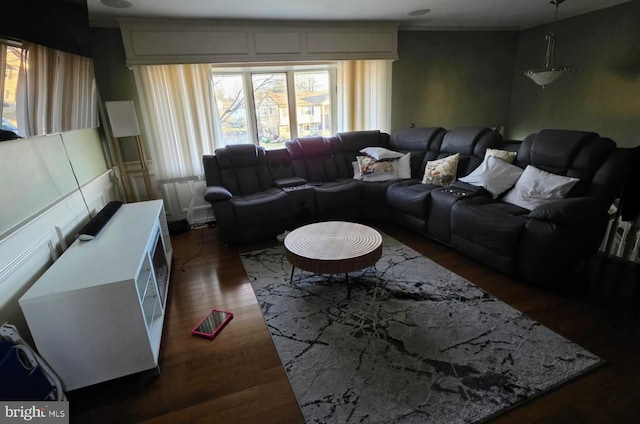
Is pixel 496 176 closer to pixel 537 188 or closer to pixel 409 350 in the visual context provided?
pixel 537 188

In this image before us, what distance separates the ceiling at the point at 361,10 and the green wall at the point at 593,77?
0.73 ft

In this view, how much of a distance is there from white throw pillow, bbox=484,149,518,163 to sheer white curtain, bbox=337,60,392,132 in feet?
5.74

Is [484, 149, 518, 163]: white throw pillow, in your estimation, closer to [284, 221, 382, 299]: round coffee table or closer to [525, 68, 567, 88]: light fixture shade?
[525, 68, 567, 88]: light fixture shade

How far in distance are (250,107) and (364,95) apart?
164cm

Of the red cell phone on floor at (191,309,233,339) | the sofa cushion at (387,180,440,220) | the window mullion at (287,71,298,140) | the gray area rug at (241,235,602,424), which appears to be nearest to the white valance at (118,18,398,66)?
the window mullion at (287,71,298,140)

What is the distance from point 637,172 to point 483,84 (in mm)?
3178

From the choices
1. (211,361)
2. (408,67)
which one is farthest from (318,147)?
(211,361)

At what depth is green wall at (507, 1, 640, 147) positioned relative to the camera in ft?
12.4

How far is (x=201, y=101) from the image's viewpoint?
3748 mm

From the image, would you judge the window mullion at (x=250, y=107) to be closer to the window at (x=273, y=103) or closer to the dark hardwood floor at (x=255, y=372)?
the window at (x=273, y=103)

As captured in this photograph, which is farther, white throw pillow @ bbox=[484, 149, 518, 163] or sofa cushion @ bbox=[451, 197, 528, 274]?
white throw pillow @ bbox=[484, 149, 518, 163]

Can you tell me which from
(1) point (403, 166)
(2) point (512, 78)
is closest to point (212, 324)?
(1) point (403, 166)

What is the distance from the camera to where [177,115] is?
3703 millimetres

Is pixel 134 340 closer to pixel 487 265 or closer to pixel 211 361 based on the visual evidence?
pixel 211 361
